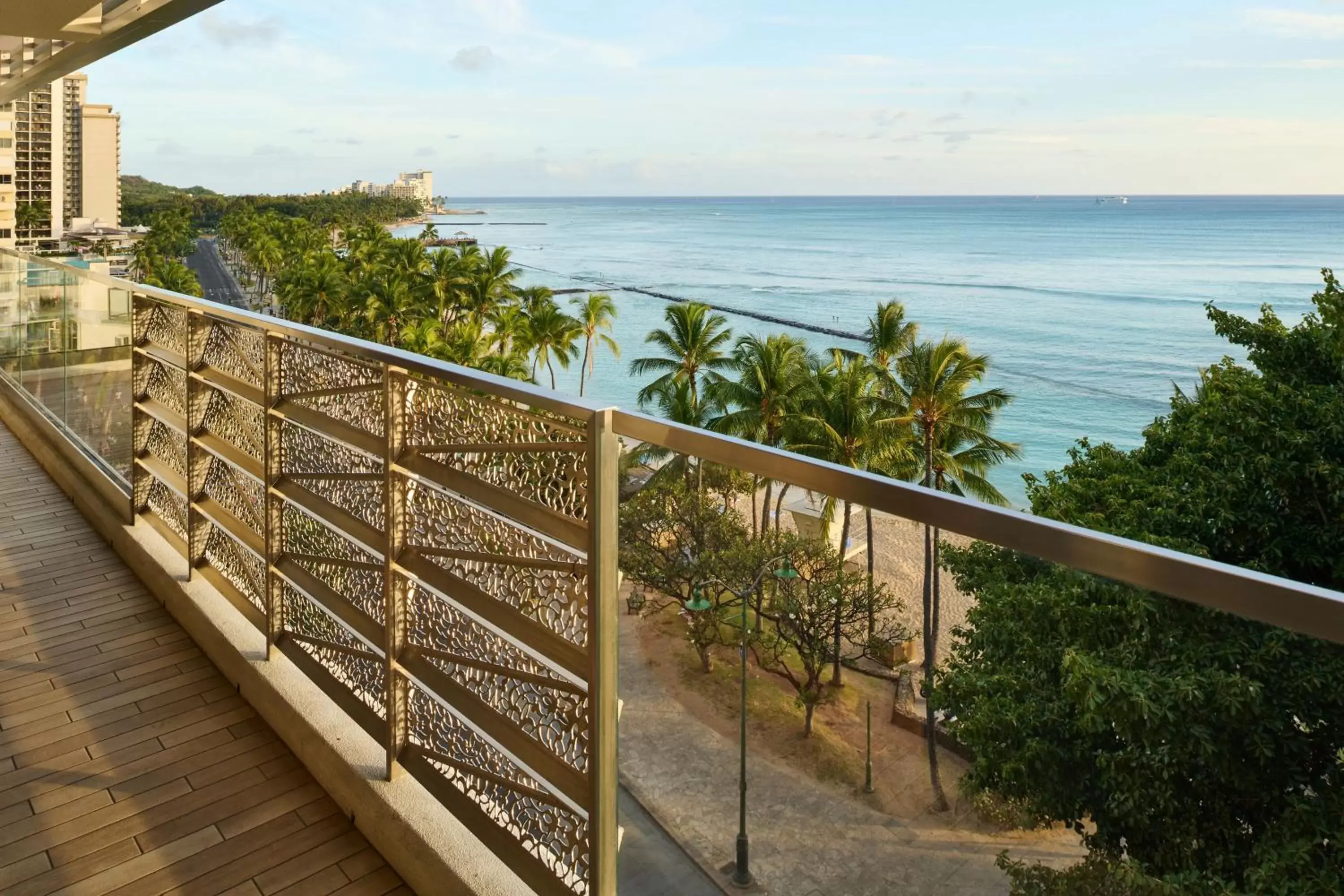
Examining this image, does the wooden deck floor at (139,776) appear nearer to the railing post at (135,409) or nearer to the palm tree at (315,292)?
the railing post at (135,409)

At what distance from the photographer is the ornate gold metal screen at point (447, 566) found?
4.37ft

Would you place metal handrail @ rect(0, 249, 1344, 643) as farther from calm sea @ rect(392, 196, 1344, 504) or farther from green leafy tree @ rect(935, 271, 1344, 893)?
calm sea @ rect(392, 196, 1344, 504)

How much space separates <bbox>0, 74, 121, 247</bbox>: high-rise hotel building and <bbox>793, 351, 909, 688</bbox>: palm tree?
6084cm

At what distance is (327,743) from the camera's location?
2033 mm

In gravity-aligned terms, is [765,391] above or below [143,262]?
below

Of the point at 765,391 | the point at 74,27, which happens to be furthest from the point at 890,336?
the point at 74,27

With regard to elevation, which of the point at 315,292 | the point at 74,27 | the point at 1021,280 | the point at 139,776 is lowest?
the point at 139,776

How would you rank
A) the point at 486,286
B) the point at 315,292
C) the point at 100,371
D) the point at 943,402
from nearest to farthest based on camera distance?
1. the point at 100,371
2. the point at 943,402
3. the point at 315,292
4. the point at 486,286

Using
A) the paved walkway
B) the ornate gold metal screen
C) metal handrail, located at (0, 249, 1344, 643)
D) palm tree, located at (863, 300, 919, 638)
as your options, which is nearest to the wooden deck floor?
the ornate gold metal screen

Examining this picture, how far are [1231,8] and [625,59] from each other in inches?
2101

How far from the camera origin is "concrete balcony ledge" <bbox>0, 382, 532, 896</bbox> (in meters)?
1.66

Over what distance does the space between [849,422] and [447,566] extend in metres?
20.0

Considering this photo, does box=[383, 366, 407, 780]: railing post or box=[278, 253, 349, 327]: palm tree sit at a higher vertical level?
box=[278, 253, 349, 327]: palm tree

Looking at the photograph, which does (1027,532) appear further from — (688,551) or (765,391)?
(765,391)
